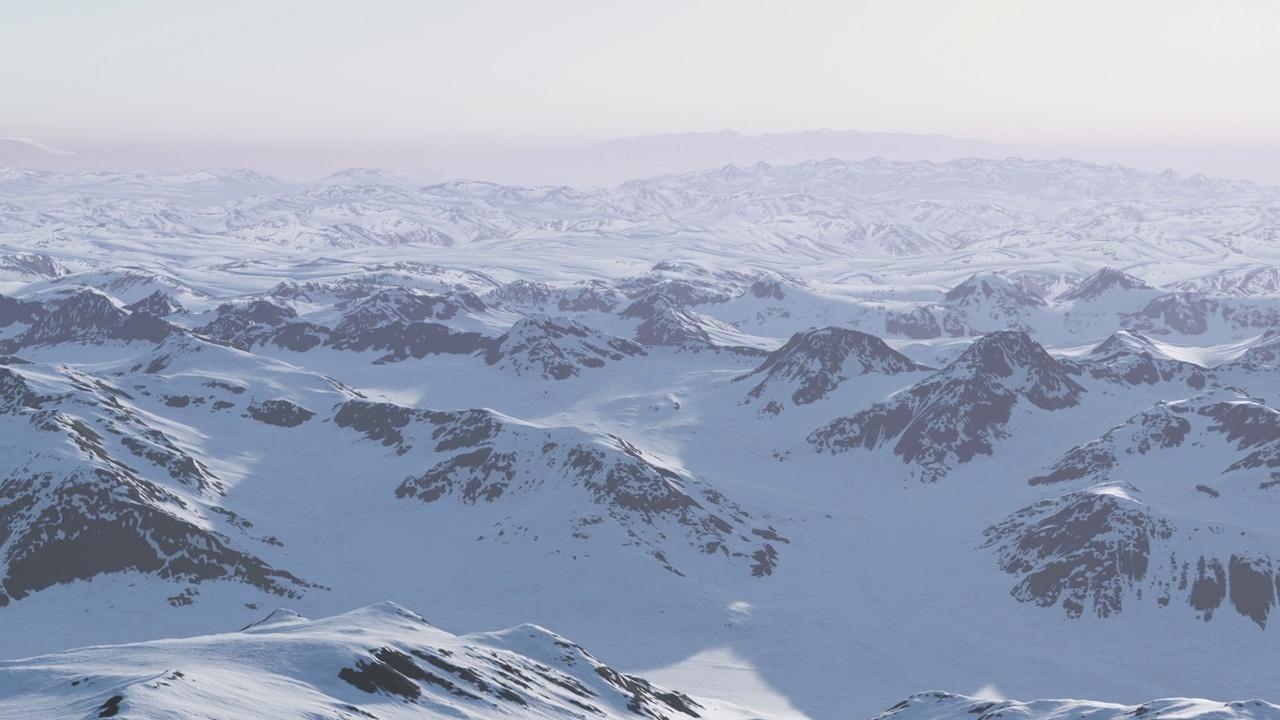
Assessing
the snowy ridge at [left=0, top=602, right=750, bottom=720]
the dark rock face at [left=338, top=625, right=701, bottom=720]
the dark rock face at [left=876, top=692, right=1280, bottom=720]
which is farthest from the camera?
the dark rock face at [left=338, top=625, right=701, bottom=720]

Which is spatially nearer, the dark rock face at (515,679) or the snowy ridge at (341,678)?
the snowy ridge at (341,678)

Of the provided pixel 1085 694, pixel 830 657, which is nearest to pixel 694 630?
pixel 830 657

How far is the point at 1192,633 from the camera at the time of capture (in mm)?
193750

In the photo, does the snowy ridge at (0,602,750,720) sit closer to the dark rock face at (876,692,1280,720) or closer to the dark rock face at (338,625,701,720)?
the dark rock face at (338,625,701,720)

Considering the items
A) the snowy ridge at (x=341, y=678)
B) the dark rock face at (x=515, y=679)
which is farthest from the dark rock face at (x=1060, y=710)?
the dark rock face at (x=515, y=679)

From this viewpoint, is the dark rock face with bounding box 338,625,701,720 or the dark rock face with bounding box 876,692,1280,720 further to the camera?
the dark rock face with bounding box 338,625,701,720

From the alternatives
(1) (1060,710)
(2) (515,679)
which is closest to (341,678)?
(2) (515,679)

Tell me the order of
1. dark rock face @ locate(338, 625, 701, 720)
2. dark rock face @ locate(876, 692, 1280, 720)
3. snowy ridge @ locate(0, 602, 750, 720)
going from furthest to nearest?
1. dark rock face @ locate(338, 625, 701, 720)
2. dark rock face @ locate(876, 692, 1280, 720)
3. snowy ridge @ locate(0, 602, 750, 720)

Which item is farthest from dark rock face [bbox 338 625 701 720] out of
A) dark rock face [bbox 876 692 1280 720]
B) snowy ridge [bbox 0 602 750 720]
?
dark rock face [bbox 876 692 1280 720]

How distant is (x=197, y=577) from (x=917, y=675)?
4334 inches

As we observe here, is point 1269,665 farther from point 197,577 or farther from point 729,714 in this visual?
point 197,577

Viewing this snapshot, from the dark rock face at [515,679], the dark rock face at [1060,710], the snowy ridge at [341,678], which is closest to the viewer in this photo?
the snowy ridge at [341,678]

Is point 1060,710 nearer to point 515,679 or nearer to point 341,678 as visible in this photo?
point 515,679

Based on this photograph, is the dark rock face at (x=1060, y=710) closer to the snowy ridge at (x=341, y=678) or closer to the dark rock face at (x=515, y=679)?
the snowy ridge at (x=341, y=678)
